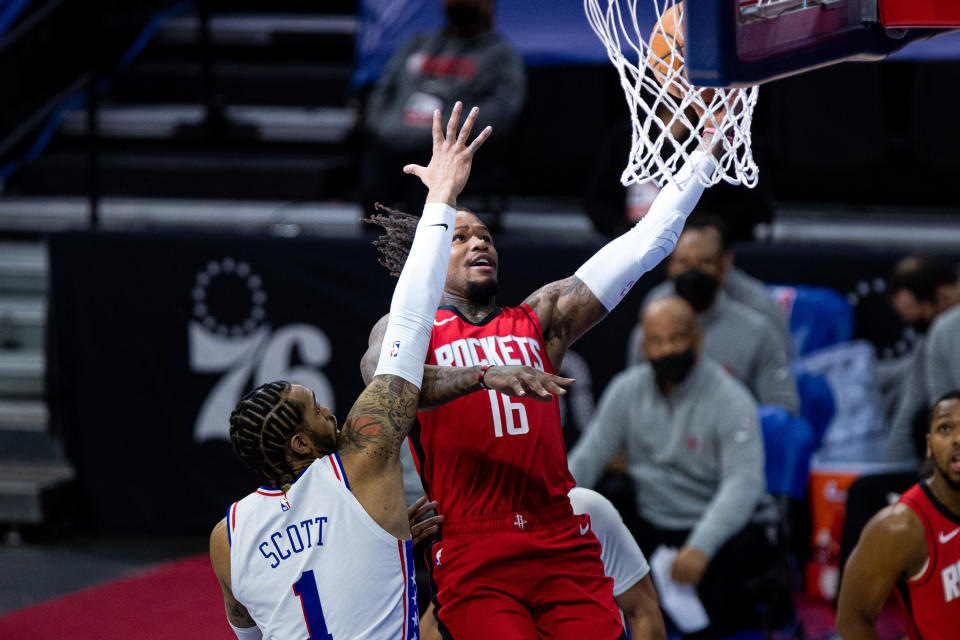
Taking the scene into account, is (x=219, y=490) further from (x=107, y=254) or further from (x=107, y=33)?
(x=107, y=33)

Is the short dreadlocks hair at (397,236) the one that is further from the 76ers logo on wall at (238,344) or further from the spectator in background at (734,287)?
the 76ers logo on wall at (238,344)

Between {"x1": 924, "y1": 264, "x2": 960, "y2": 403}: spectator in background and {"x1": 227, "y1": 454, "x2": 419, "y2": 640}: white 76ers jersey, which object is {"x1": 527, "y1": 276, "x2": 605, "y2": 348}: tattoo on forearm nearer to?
{"x1": 227, "y1": 454, "x2": 419, "y2": 640}: white 76ers jersey

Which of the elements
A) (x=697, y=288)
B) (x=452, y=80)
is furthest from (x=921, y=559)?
(x=452, y=80)

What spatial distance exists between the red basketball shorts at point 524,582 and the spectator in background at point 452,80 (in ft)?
12.1

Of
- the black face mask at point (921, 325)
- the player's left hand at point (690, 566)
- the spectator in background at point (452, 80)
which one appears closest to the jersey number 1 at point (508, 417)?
the player's left hand at point (690, 566)

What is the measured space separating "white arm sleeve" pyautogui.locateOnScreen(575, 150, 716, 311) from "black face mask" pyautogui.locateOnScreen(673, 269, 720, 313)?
2252 millimetres

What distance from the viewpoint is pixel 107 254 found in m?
7.88

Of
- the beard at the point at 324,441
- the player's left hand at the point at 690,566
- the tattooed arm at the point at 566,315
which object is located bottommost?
the player's left hand at the point at 690,566

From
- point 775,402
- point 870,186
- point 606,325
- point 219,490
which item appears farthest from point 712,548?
point 870,186

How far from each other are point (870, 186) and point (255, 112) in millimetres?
4841

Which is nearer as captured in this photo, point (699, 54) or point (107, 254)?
point (699, 54)

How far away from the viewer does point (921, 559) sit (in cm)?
430

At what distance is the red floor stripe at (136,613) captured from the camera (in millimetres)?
5886

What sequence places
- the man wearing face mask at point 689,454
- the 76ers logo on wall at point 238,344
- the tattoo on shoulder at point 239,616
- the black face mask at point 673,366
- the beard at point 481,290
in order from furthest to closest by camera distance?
the 76ers logo on wall at point 238,344 < the black face mask at point 673,366 < the man wearing face mask at point 689,454 < the beard at point 481,290 < the tattoo on shoulder at point 239,616
